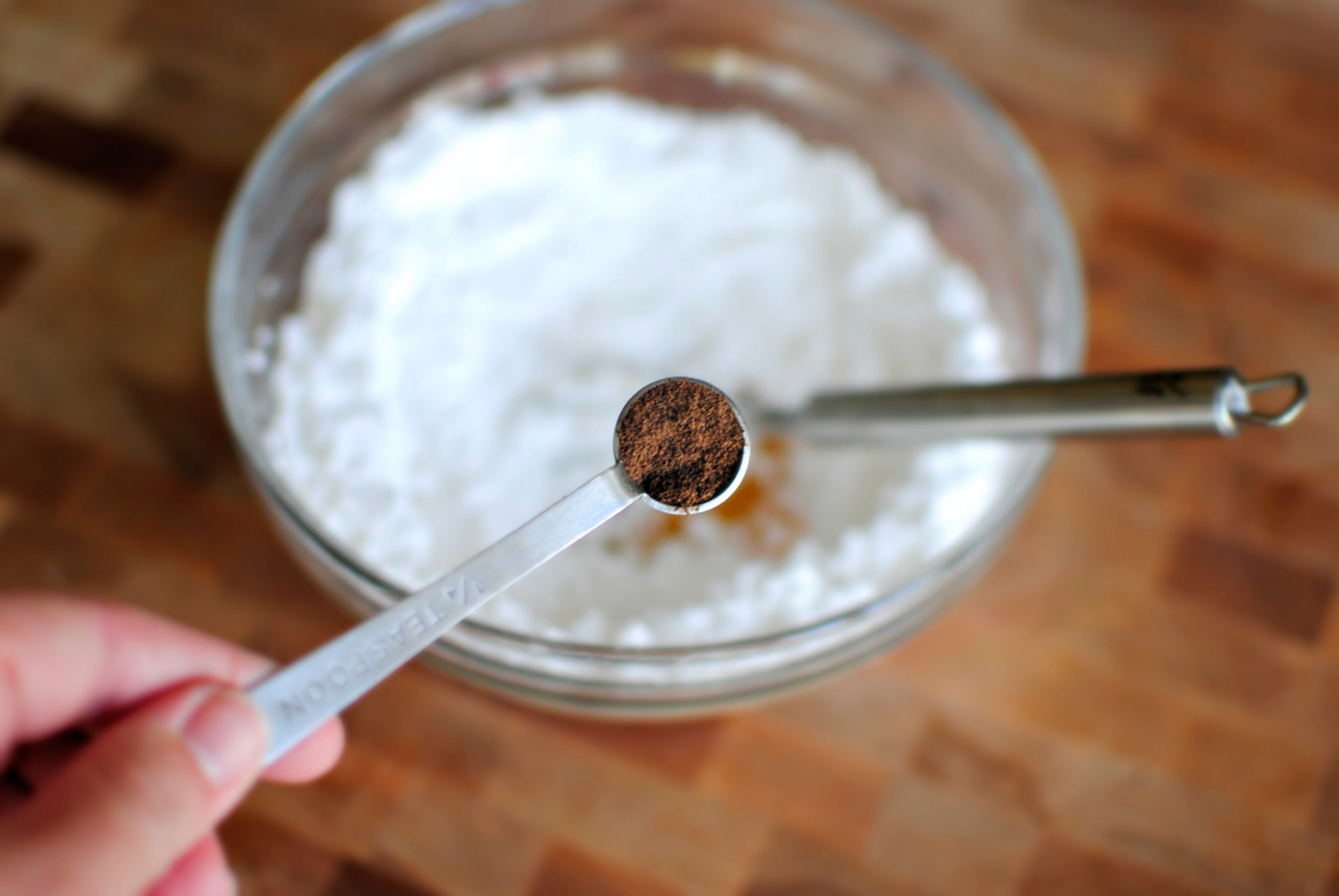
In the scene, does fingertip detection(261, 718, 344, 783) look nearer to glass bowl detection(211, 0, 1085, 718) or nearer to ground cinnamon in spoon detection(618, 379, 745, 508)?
glass bowl detection(211, 0, 1085, 718)

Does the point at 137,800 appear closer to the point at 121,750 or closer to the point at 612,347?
the point at 121,750

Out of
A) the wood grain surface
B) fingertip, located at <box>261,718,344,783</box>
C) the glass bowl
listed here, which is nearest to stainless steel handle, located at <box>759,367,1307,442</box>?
the glass bowl

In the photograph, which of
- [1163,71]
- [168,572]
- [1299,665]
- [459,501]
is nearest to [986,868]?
[1299,665]

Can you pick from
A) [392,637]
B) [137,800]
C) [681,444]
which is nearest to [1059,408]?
[681,444]

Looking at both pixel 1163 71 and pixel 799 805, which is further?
pixel 1163 71

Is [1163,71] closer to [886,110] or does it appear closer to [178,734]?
[886,110]

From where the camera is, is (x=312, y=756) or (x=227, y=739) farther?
(x=312, y=756)
